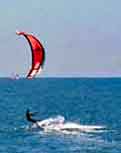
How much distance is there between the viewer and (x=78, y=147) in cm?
7250

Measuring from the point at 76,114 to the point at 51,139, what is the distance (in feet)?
146

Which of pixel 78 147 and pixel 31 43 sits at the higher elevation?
pixel 31 43

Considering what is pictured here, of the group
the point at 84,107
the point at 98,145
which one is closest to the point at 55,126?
the point at 98,145

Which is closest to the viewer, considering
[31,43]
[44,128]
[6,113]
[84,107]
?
[31,43]

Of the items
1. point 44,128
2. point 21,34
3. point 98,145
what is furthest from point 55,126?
point 21,34

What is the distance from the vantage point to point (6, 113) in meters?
123

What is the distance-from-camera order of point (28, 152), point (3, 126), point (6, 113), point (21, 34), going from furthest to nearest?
point (6, 113), point (3, 126), point (28, 152), point (21, 34)

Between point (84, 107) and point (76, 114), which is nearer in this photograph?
point (76, 114)

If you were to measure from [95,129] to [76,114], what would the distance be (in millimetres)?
34771

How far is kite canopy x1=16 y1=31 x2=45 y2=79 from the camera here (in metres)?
57.6

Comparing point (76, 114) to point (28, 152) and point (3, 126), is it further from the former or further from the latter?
point (28, 152)

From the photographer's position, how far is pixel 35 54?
59.6 metres

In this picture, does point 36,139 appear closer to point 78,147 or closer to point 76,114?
point 78,147

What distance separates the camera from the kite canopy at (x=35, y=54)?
57625 millimetres
